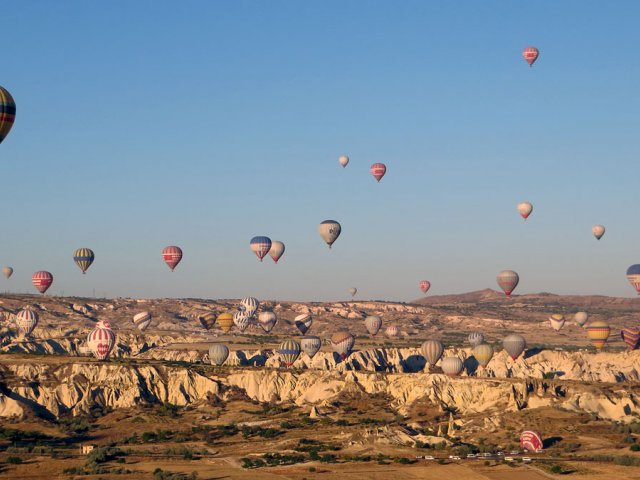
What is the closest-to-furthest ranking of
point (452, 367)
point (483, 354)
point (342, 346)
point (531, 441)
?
point (531, 441) < point (452, 367) < point (483, 354) < point (342, 346)

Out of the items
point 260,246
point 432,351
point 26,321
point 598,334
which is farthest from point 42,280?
point 598,334

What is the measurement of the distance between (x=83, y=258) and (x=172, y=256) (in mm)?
12502

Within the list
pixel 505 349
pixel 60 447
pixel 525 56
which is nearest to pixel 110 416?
pixel 60 447

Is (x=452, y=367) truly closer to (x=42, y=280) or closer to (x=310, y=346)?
(x=310, y=346)

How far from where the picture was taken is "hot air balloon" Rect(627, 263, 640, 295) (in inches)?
6063

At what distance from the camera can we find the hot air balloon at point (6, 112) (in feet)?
302

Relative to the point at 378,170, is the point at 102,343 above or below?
below

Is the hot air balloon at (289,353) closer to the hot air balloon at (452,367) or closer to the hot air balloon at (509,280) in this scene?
the hot air balloon at (452,367)

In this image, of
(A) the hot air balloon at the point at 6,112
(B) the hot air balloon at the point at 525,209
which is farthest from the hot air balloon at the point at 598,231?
(A) the hot air balloon at the point at 6,112

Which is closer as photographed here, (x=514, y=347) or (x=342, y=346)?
(x=514, y=347)

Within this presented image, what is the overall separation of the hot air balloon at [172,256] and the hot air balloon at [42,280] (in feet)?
75.5

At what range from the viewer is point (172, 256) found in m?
150

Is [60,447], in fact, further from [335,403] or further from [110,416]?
[335,403]

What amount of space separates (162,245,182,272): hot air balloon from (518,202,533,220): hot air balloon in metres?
52.9
